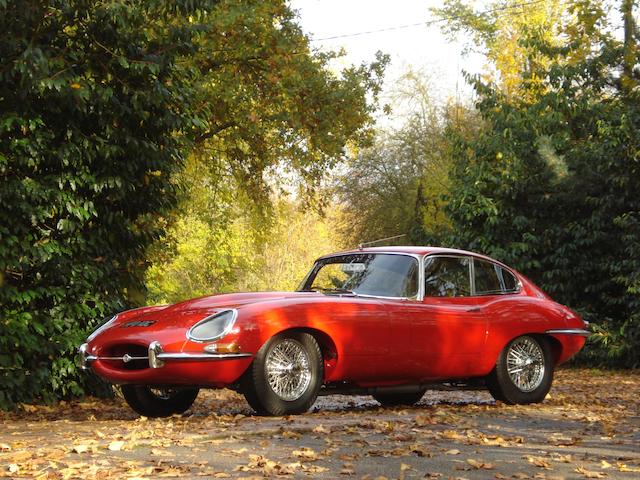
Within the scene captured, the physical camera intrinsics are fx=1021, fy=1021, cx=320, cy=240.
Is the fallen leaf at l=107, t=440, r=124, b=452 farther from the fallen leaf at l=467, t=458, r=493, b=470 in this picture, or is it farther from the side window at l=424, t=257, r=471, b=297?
the side window at l=424, t=257, r=471, b=297

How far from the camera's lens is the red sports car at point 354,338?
8.65 metres

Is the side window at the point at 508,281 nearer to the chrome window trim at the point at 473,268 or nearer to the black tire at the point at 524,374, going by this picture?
the chrome window trim at the point at 473,268

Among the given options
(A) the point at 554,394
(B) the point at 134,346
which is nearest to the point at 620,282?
(A) the point at 554,394

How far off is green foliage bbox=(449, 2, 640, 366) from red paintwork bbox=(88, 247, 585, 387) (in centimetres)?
993

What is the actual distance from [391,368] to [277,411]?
1.39 metres

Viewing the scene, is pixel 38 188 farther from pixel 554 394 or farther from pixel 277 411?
pixel 554 394

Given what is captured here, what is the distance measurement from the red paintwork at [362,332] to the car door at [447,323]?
0.03 feet

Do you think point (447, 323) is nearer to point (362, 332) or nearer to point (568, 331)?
point (362, 332)

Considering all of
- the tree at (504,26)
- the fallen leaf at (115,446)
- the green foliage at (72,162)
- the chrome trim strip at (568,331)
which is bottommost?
the fallen leaf at (115,446)

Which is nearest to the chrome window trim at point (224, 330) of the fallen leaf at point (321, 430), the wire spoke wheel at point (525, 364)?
the fallen leaf at point (321, 430)

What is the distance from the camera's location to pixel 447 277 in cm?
1075

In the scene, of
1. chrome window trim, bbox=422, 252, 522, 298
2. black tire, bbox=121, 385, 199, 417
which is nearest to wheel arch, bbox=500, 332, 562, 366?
chrome window trim, bbox=422, 252, 522, 298

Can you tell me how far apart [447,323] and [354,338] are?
1312 millimetres

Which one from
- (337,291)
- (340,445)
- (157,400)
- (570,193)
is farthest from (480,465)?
(570,193)
